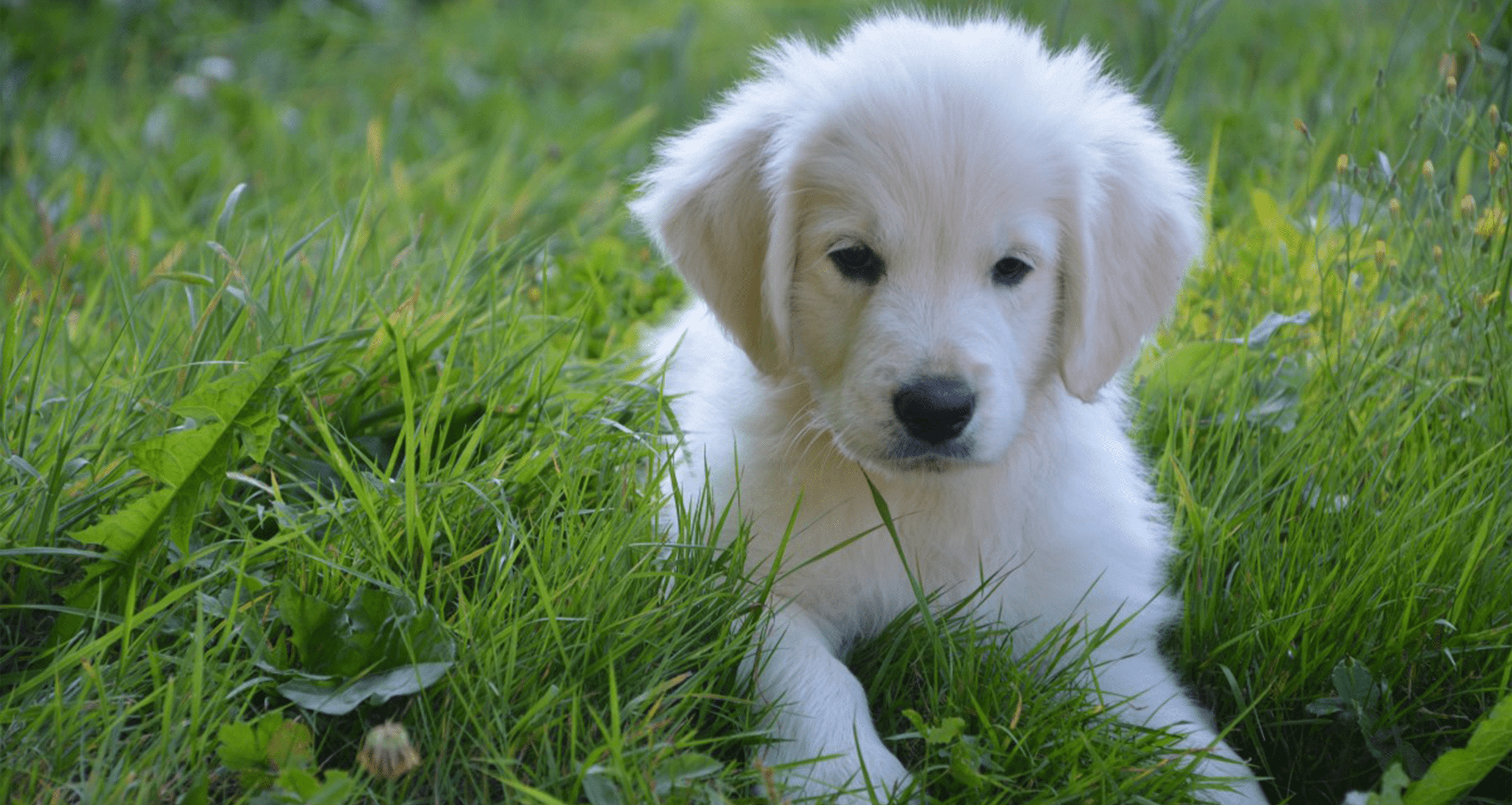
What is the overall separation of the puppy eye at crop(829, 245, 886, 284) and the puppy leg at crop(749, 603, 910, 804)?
63cm

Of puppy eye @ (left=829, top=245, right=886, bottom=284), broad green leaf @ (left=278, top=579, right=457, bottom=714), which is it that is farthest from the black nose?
broad green leaf @ (left=278, top=579, right=457, bottom=714)

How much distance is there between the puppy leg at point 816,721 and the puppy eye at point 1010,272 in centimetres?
73

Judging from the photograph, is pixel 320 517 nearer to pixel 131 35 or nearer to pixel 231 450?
pixel 231 450

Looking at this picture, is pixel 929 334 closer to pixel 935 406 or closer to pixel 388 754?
pixel 935 406

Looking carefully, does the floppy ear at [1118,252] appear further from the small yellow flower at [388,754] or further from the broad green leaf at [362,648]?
the small yellow flower at [388,754]

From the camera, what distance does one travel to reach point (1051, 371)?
2.68 metres

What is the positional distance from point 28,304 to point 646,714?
1656 mm

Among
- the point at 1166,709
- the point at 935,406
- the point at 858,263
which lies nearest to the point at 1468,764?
the point at 1166,709

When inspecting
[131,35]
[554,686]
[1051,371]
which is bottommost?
[131,35]

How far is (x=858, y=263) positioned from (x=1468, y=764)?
130 centimetres

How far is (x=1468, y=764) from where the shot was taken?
2.12 metres

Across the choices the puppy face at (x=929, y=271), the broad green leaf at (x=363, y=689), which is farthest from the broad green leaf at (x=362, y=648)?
the puppy face at (x=929, y=271)

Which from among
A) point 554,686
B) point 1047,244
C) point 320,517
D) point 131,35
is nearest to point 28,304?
point 320,517

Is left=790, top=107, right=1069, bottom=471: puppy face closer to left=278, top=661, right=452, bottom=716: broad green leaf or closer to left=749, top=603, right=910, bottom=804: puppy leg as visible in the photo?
left=749, top=603, right=910, bottom=804: puppy leg
